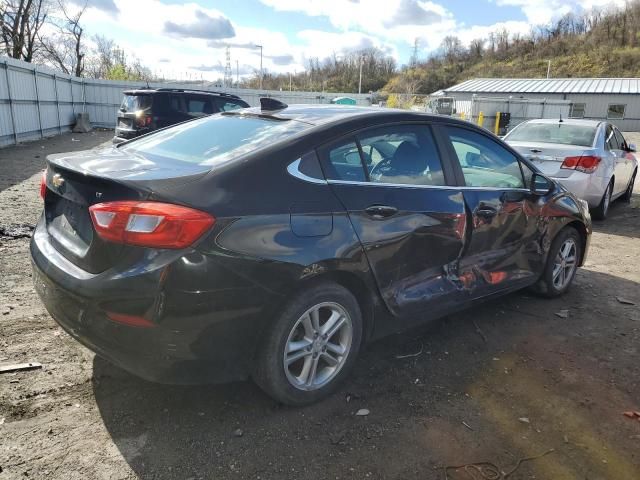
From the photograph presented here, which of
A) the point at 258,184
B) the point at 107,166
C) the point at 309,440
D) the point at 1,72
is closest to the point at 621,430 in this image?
the point at 309,440

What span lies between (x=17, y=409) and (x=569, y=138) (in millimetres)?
8248

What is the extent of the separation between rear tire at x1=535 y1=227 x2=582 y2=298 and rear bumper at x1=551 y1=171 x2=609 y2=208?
3120 millimetres

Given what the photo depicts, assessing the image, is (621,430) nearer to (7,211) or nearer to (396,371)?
(396,371)

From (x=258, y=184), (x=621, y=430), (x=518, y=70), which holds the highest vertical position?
(x=518, y=70)

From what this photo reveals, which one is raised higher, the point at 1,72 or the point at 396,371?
the point at 1,72

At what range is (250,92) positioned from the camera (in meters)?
29.1

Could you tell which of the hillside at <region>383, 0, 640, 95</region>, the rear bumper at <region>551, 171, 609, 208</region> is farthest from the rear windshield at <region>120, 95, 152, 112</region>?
the hillside at <region>383, 0, 640, 95</region>

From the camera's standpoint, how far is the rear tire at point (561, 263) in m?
4.54

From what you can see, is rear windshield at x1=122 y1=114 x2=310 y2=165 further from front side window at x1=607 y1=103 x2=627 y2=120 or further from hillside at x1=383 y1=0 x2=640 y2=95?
hillside at x1=383 y1=0 x2=640 y2=95

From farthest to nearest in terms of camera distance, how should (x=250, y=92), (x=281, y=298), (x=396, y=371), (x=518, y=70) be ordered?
(x=518, y=70), (x=250, y=92), (x=396, y=371), (x=281, y=298)

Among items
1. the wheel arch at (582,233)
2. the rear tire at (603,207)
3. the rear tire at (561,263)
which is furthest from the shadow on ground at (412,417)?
the rear tire at (603,207)

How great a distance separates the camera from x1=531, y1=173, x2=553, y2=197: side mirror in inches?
165

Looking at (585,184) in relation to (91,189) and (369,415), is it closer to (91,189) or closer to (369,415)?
(369,415)

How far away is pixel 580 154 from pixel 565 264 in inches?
140
